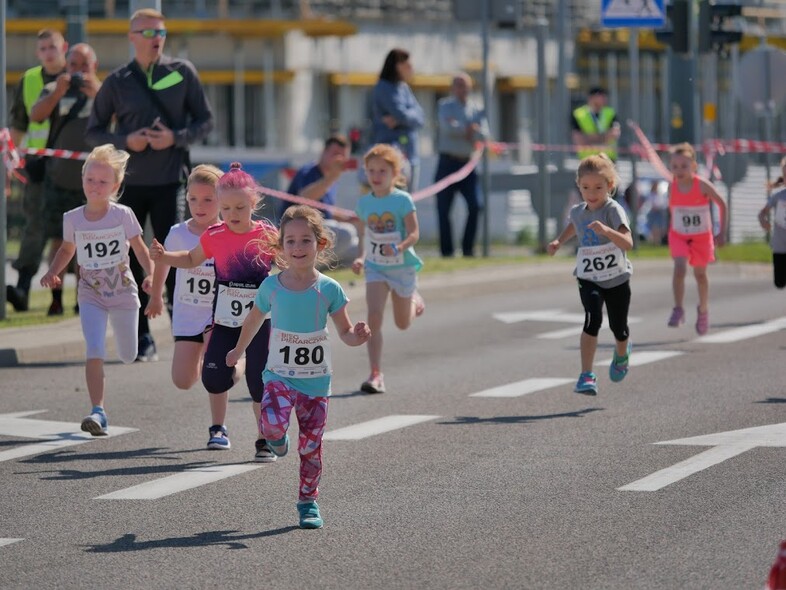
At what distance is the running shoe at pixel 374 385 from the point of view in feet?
42.8

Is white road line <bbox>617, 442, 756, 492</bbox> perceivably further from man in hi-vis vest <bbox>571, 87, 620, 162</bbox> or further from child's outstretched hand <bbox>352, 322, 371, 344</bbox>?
man in hi-vis vest <bbox>571, 87, 620, 162</bbox>

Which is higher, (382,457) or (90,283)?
(90,283)

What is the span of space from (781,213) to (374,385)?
458 cm

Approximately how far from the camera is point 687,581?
7.12 metres

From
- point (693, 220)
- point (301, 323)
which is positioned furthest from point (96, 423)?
point (693, 220)

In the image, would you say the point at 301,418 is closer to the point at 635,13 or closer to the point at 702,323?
the point at 702,323

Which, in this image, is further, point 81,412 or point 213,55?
point 213,55

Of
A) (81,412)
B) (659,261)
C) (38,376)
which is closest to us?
(81,412)

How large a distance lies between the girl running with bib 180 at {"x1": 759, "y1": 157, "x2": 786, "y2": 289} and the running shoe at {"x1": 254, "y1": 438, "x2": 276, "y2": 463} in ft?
22.4

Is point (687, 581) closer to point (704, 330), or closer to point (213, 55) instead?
point (704, 330)

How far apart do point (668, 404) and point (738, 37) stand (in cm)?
1501

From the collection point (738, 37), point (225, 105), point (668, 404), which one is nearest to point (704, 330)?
point (668, 404)

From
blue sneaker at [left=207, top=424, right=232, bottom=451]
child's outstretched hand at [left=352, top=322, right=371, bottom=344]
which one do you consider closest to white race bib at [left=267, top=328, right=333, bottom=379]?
child's outstretched hand at [left=352, top=322, right=371, bottom=344]

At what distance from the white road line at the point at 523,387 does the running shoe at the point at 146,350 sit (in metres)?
2.93
